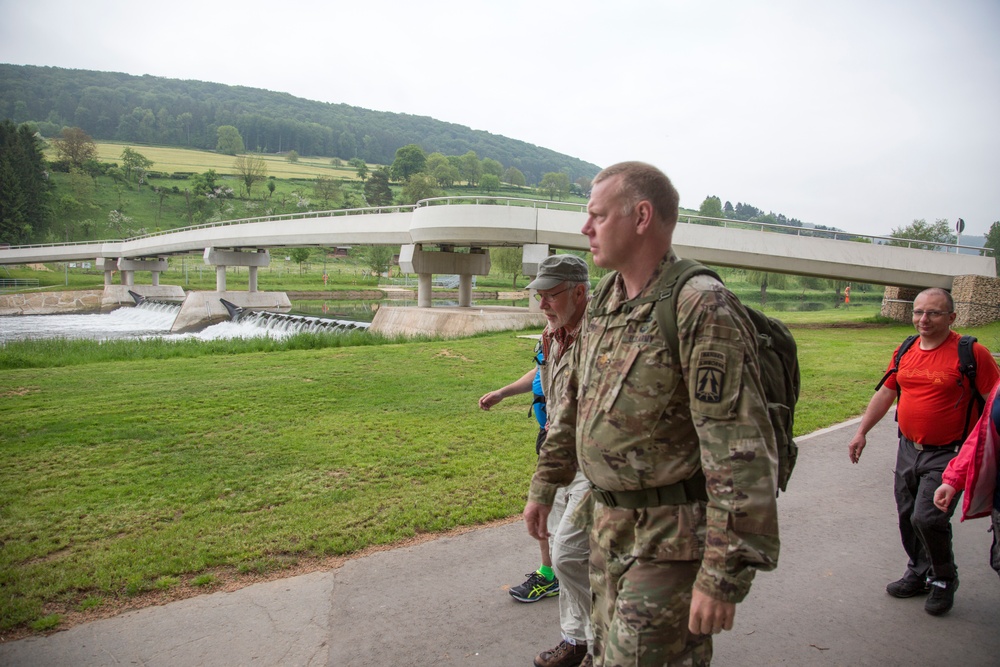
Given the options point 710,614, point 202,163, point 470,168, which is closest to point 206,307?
point 710,614

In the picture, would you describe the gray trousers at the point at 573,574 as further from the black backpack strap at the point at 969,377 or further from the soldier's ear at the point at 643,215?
the black backpack strap at the point at 969,377

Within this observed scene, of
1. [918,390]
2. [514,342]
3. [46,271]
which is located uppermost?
[918,390]

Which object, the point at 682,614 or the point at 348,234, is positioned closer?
the point at 682,614

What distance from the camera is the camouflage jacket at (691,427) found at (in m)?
1.88

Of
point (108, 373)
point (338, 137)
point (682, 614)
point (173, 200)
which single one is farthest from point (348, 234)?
point (338, 137)

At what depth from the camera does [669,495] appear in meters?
2.13

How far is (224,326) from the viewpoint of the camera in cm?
3419

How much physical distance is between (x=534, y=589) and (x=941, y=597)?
8.20ft

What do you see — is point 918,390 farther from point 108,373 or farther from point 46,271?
point 46,271

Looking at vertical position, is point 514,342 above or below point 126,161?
below

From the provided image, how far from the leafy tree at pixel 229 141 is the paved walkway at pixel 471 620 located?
578 feet

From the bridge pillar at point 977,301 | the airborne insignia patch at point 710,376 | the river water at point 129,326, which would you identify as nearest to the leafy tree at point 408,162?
the river water at point 129,326

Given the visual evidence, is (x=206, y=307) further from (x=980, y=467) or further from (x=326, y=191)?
(x=326, y=191)

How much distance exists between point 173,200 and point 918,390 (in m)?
116
